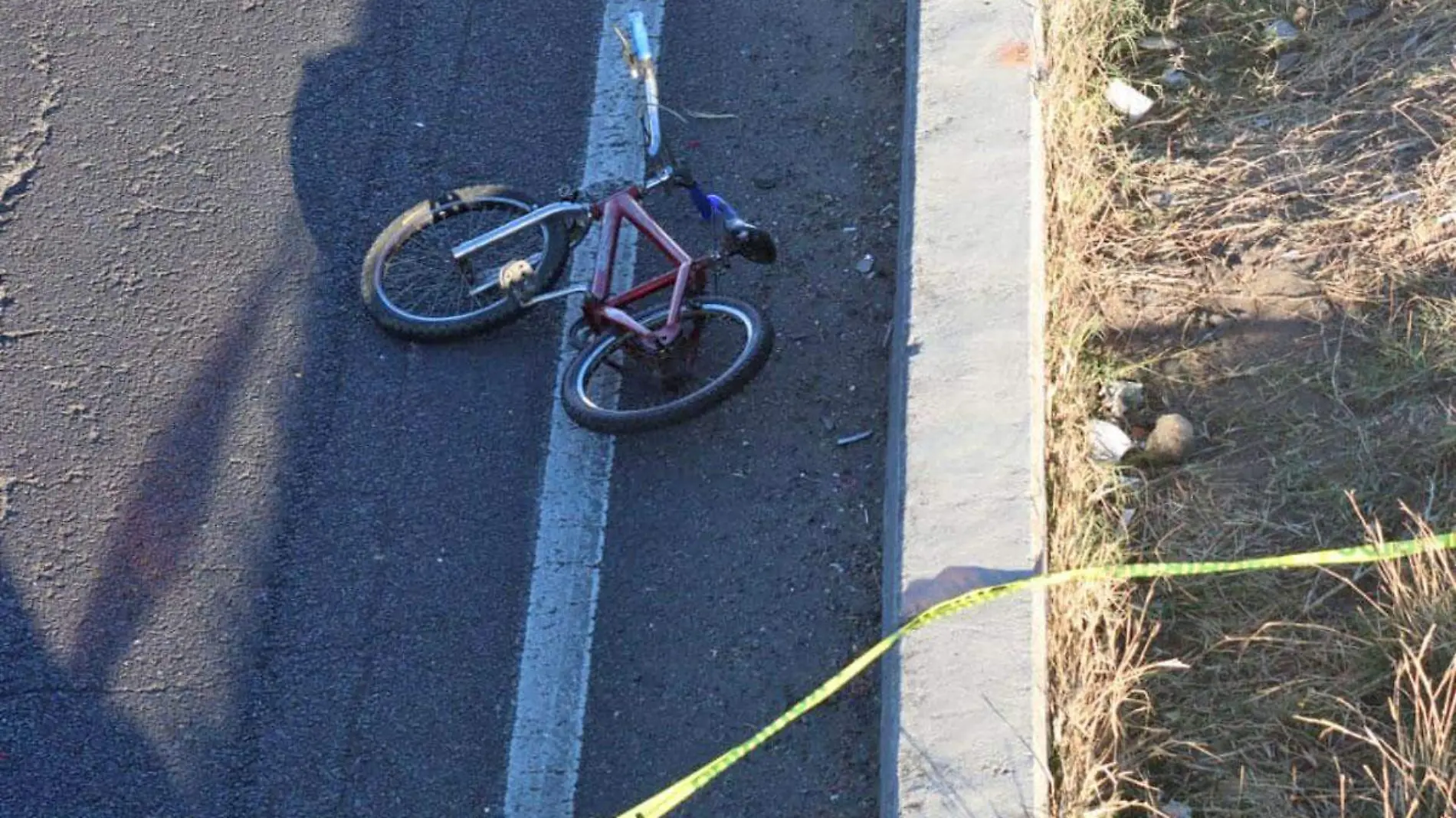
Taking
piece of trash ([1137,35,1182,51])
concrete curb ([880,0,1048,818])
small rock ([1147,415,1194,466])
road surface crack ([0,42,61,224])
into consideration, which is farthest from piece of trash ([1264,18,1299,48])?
road surface crack ([0,42,61,224])

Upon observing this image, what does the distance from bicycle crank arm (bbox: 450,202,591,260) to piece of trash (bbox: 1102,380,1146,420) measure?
67.6 inches

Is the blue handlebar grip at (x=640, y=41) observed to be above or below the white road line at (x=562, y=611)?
above

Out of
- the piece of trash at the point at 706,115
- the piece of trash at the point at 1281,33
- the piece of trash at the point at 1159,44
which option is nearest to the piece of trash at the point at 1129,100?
the piece of trash at the point at 1159,44

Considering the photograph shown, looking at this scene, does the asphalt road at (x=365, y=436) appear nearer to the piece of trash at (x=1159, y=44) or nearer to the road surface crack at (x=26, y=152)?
the road surface crack at (x=26, y=152)

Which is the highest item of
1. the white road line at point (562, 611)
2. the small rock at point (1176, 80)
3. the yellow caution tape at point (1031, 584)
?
the small rock at point (1176, 80)

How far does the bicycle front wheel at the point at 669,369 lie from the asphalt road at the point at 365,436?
5.6 inches

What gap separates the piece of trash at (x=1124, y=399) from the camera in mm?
4438

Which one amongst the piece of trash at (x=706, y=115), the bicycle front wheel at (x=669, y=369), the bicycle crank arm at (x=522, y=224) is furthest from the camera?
the piece of trash at (x=706, y=115)

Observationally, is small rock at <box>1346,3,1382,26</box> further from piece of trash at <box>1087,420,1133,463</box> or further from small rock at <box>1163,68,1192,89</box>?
piece of trash at <box>1087,420,1133,463</box>

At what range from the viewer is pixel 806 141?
5.41 m

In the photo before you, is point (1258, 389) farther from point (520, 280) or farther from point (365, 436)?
point (365, 436)

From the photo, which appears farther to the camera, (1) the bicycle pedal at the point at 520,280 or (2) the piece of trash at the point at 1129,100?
(2) the piece of trash at the point at 1129,100

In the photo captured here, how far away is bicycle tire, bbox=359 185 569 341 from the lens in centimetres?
496

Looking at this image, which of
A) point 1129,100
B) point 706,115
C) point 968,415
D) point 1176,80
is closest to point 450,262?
point 706,115
